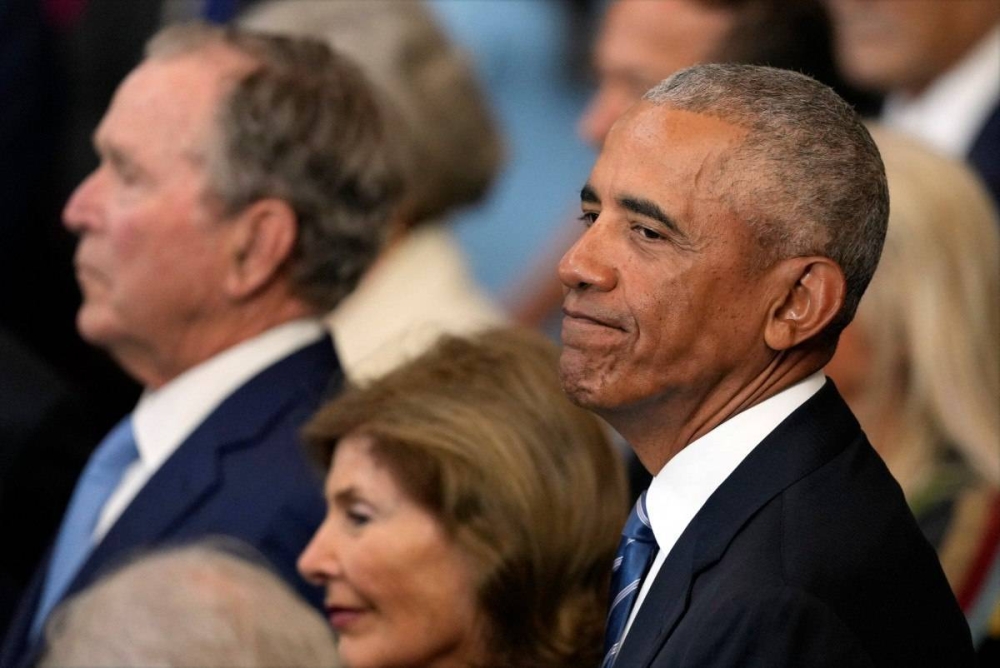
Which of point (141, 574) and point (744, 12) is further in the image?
point (744, 12)

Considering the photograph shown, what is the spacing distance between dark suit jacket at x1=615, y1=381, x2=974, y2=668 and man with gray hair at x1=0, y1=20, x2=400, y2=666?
1.32m

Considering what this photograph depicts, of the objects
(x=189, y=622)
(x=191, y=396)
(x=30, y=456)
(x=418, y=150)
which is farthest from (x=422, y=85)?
(x=189, y=622)

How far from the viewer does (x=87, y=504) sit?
3684 mm

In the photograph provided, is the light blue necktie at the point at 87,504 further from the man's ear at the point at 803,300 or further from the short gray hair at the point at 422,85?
the man's ear at the point at 803,300

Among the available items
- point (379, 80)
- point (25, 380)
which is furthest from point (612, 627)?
point (379, 80)

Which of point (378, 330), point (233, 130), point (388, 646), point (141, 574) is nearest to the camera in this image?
point (141, 574)

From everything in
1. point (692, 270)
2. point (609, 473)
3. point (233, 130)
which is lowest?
point (609, 473)

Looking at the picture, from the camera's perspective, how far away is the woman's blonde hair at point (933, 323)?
12.8 ft

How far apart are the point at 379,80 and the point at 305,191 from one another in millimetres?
1213

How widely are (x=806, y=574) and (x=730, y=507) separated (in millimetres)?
165

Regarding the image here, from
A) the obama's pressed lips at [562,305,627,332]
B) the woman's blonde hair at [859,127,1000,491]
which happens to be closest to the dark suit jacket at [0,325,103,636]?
the obama's pressed lips at [562,305,627,332]

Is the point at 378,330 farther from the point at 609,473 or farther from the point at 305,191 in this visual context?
the point at 609,473

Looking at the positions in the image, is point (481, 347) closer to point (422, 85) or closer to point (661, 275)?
point (661, 275)

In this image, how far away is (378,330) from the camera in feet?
15.1
